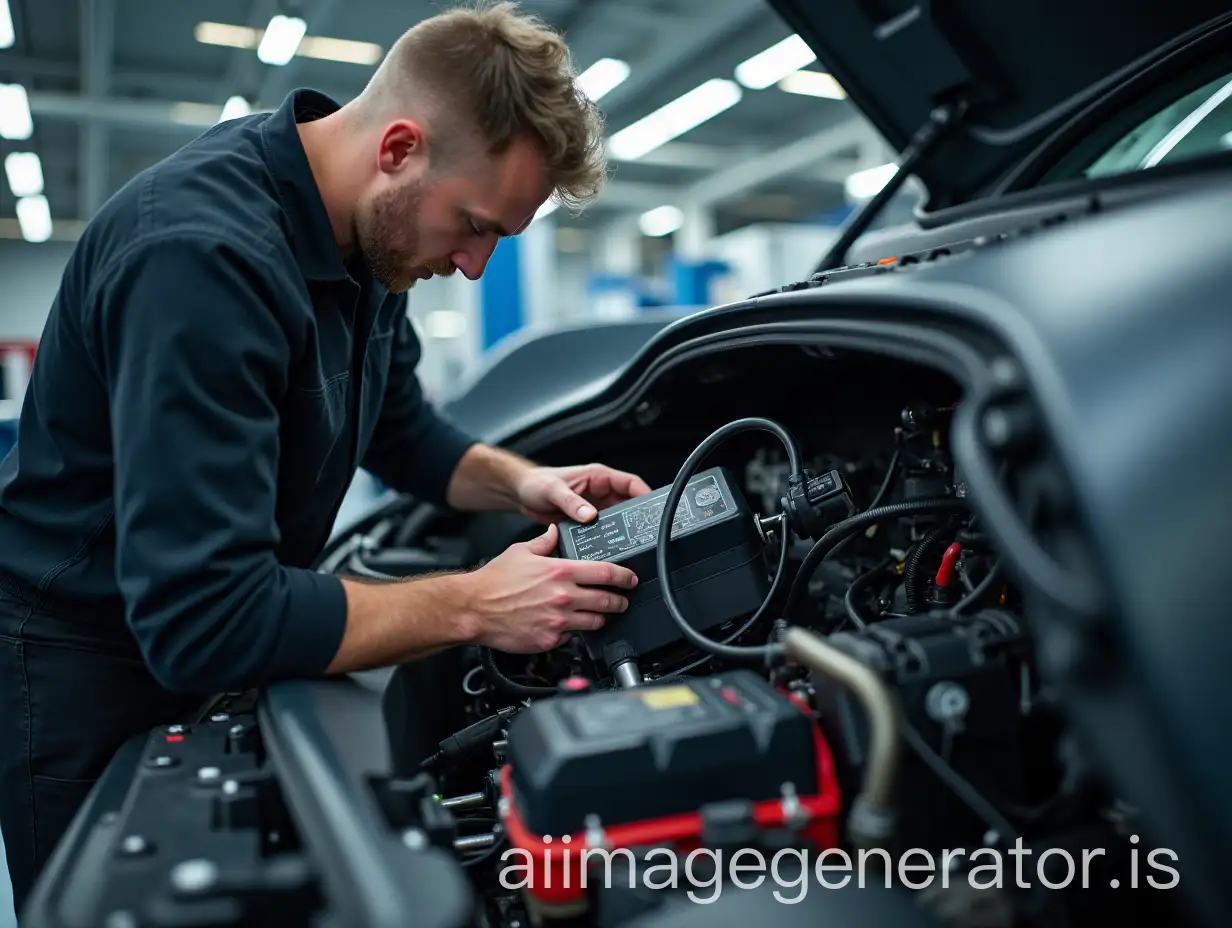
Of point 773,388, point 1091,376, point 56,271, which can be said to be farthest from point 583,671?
point 56,271

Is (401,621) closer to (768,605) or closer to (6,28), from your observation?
(768,605)

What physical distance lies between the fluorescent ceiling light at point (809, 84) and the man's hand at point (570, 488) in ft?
29.1

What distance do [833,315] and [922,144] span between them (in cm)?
111

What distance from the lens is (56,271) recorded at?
15078 millimetres

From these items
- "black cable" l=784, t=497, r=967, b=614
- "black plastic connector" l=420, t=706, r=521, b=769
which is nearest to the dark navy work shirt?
"black plastic connector" l=420, t=706, r=521, b=769

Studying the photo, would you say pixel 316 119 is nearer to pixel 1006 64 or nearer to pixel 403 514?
pixel 403 514

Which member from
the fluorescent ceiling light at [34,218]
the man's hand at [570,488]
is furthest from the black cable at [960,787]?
the fluorescent ceiling light at [34,218]

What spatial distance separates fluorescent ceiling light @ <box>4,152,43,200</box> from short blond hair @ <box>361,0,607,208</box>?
457 inches

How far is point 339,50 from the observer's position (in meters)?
8.50

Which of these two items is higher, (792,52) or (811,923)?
(792,52)

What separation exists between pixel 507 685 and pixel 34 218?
15765mm

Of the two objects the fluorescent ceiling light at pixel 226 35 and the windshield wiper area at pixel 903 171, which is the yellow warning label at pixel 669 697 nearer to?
the windshield wiper area at pixel 903 171

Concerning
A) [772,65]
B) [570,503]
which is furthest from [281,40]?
[570,503]

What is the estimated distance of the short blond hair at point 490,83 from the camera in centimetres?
121
